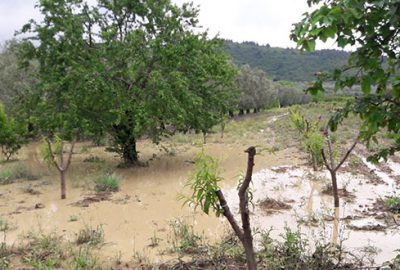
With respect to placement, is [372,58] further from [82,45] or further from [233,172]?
[82,45]

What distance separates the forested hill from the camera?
325ft

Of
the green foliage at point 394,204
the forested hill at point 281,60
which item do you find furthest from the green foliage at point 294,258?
the forested hill at point 281,60

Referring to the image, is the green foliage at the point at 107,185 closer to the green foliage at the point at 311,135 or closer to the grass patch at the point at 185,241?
the grass patch at the point at 185,241

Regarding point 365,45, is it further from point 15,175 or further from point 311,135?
point 15,175

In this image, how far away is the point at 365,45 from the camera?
2479 millimetres

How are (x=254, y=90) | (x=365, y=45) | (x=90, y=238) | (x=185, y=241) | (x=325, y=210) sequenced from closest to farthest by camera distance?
(x=365, y=45), (x=185, y=241), (x=90, y=238), (x=325, y=210), (x=254, y=90)

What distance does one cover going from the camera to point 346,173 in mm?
13234

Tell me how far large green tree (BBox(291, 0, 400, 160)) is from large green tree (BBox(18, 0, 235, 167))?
10.7 meters

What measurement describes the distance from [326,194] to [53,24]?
10897 mm

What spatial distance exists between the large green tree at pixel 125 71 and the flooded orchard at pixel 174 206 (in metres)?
Result: 1.93

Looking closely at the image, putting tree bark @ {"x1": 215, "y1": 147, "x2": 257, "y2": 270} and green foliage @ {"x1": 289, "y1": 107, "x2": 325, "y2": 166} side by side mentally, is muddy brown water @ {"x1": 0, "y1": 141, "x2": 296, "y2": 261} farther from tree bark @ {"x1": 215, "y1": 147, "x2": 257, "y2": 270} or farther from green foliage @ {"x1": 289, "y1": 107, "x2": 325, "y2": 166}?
green foliage @ {"x1": 289, "y1": 107, "x2": 325, "y2": 166}

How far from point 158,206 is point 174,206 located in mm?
412

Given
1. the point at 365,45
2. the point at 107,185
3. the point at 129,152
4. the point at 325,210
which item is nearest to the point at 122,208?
the point at 107,185

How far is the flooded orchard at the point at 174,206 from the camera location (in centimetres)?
736
